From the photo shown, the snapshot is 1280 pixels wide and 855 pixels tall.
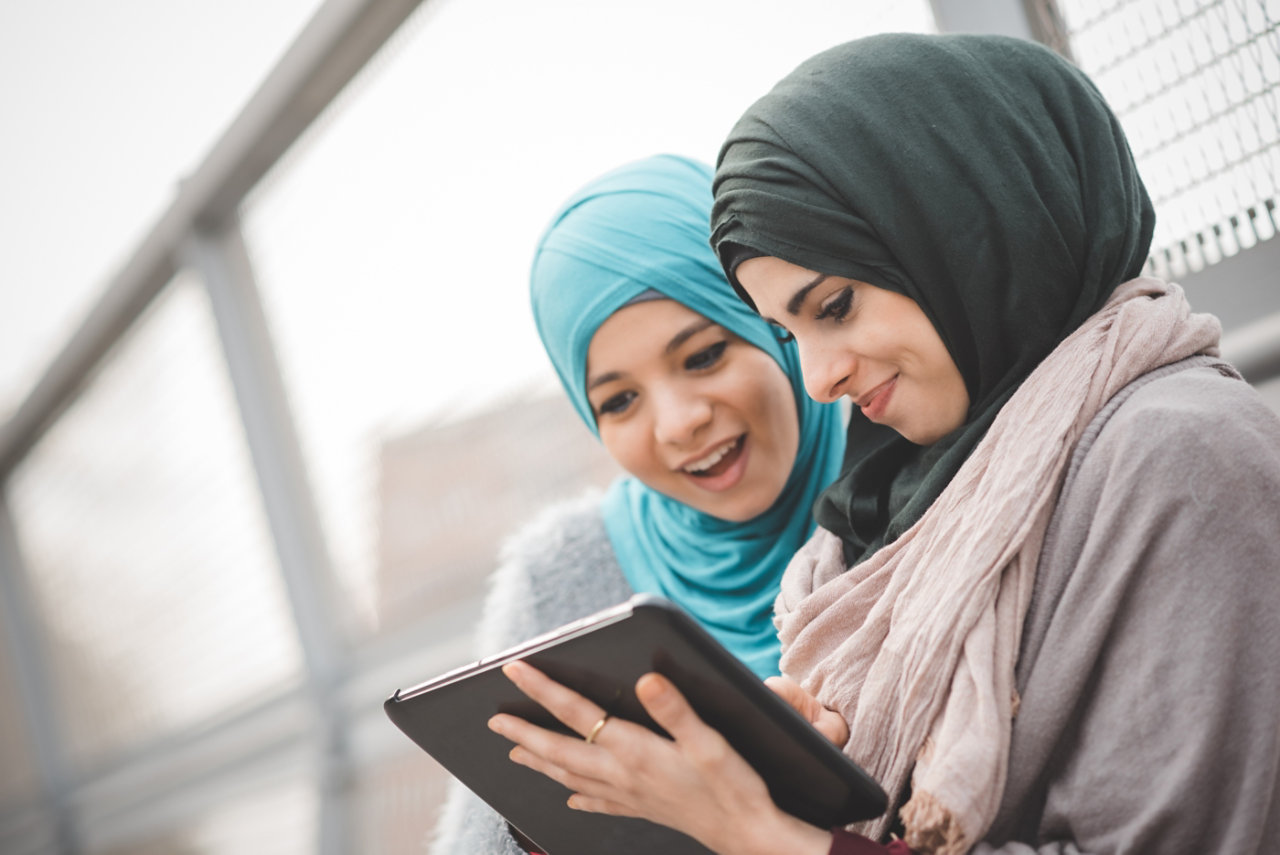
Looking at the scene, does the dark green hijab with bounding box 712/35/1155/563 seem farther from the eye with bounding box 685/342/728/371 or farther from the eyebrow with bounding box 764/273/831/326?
the eye with bounding box 685/342/728/371

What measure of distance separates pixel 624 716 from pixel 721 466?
56 cm

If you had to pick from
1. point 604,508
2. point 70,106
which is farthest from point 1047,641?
point 70,106

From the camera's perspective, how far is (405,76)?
2539mm

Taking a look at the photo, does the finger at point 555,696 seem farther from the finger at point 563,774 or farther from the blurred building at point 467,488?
the blurred building at point 467,488

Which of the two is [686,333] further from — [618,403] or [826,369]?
[826,369]

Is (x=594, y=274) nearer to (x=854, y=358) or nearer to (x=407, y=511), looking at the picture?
(x=854, y=358)

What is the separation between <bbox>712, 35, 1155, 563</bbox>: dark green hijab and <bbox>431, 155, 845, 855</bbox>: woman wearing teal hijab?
13.5 inches

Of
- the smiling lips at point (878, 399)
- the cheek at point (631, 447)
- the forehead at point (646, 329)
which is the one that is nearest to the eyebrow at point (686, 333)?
the forehead at point (646, 329)

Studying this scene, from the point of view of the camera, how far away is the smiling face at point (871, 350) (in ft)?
2.97

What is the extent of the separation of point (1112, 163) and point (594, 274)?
632 millimetres

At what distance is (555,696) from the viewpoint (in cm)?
79

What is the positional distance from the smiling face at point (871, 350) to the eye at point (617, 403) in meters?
0.41

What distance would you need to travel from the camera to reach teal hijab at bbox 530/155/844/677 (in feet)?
4.25

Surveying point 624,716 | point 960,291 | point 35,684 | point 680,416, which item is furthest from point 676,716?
point 35,684
